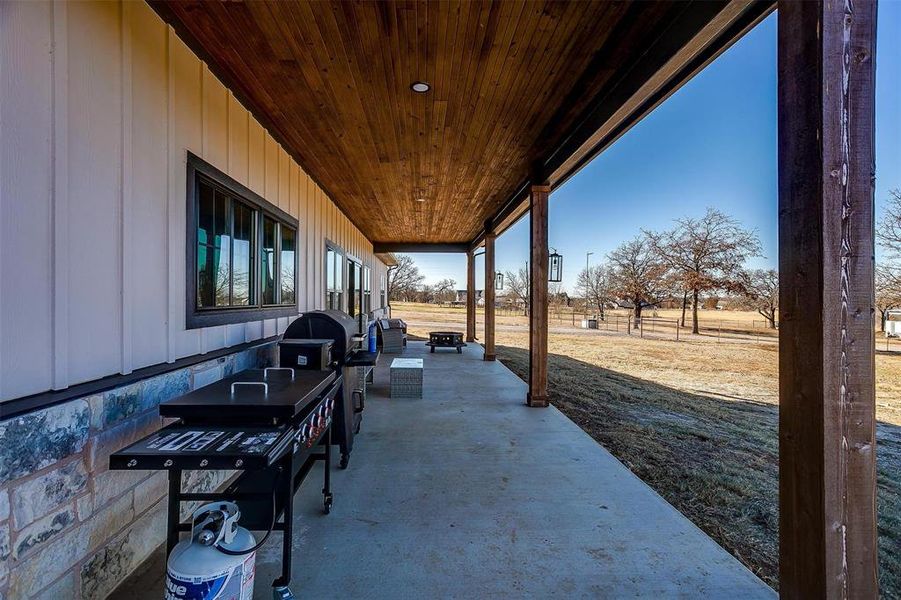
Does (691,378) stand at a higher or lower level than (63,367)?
lower

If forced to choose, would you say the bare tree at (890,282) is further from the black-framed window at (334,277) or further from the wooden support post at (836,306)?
the black-framed window at (334,277)

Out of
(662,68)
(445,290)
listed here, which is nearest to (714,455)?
(662,68)

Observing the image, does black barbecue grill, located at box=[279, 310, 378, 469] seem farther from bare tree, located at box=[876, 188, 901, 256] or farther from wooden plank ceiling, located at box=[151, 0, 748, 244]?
bare tree, located at box=[876, 188, 901, 256]

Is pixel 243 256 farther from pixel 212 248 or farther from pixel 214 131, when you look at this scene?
pixel 214 131

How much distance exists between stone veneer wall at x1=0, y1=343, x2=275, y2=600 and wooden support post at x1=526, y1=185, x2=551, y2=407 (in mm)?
4163

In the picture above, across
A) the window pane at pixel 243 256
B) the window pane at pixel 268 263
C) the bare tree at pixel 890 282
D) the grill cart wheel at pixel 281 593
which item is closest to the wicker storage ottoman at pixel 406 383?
the window pane at pixel 268 263

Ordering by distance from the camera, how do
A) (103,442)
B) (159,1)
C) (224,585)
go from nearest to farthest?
(224,585) → (103,442) → (159,1)

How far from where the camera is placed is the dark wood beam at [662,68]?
220 cm

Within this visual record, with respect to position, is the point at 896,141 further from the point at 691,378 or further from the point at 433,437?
the point at 691,378

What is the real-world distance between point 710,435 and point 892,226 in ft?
33.9

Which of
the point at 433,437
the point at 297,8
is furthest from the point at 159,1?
the point at 433,437

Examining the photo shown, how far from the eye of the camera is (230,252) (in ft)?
10.3

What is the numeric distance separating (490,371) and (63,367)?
22.3 ft

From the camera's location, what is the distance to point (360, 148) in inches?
180
